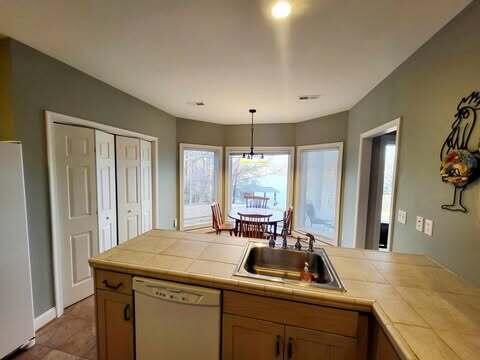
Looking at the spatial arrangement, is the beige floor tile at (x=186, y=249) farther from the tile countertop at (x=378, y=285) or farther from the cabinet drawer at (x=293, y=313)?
the cabinet drawer at (x=293, y=313)

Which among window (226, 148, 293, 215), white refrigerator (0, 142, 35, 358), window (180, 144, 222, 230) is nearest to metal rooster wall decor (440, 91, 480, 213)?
white refrigerator (0, 142, 35, 358)

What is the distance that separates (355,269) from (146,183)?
314 centimetres

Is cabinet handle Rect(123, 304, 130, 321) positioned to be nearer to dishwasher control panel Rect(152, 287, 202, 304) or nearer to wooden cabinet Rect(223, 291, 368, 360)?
dishwasher control panel Rect(152, 287, 202, 304)

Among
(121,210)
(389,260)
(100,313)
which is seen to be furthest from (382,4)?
(121,210)

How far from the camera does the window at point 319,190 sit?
391 cm

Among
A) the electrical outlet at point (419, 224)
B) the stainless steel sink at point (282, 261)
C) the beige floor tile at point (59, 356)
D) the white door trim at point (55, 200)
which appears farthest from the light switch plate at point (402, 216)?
the white door trim at point (55, 200)

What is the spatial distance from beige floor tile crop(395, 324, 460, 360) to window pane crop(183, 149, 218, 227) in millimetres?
4110

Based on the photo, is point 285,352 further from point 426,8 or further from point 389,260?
point 426,8

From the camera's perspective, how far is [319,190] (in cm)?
427

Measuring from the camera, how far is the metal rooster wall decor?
3.99 ft

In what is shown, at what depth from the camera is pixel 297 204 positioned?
15.1ft

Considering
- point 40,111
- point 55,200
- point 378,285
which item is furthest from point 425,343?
point 40,111

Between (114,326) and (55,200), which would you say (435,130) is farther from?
(55,200)

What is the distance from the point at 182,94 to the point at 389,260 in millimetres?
2874
